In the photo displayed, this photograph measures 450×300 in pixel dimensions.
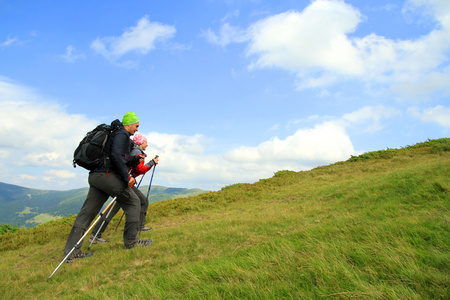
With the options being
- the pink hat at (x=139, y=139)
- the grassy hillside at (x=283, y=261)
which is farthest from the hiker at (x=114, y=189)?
the pink hat at (x=139, y=139)

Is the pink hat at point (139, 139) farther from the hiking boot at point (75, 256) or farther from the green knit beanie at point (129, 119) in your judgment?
the hiking boot at point (75, 256)

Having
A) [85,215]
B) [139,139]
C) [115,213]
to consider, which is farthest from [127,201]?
[139,139]

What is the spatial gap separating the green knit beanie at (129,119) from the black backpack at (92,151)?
1.86 feet

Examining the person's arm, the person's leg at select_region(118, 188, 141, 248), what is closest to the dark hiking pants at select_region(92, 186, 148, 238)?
the person's leg at select_region(118, 188, 141, 248)

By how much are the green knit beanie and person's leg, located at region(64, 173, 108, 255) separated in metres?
1.59

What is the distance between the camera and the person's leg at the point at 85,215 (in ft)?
18.4

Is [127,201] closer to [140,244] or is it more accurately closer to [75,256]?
[140,244]

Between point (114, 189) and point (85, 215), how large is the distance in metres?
1.10

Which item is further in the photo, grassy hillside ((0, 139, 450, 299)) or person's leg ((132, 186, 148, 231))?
person's leg ((132, 186, 148, 231))

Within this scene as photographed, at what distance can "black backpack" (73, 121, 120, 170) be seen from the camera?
17.8 feet

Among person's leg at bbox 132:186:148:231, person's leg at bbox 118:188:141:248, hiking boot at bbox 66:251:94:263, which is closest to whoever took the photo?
hiking boot at bbox 66:251:94:263

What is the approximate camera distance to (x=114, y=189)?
5594mm

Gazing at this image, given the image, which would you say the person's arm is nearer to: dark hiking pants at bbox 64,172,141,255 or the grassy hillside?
dark hiking pants at bbox 64,172,141,255

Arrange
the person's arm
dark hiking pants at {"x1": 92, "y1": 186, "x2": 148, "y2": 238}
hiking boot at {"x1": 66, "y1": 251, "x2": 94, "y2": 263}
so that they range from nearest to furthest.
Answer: hiking boot at {"x1": 66, "y1": 251, "x2": 94, "y2": 263}, the person's arm, dark hiking pants at {"x1": 92, "y1": 186, "x2": 148, "y2": 238}
